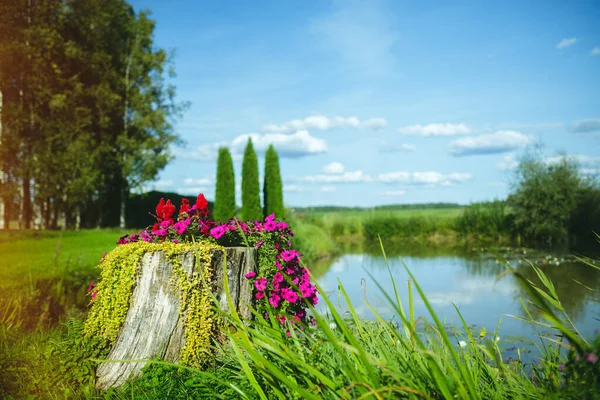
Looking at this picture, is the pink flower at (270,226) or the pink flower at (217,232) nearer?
the pink flower at (217,232)

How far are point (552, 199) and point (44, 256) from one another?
16.7m

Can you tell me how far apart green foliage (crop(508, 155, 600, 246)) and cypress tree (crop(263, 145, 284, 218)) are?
9.26 metres

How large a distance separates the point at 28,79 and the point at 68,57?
2.09 meters

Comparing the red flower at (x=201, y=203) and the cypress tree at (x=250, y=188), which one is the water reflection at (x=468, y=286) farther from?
the cypress tree at (x=250, y=188)

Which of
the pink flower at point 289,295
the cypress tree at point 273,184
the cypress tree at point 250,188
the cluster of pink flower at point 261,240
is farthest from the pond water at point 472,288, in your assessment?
the cypress tree at point 250,188

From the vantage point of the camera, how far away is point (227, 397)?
254cm

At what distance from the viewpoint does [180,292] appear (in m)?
3.22

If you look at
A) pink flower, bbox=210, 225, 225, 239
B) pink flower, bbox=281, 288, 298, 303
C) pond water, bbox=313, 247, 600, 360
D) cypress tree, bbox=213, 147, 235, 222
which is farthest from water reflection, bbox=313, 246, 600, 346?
cypress tree, bbox=213, 147, 235, 222

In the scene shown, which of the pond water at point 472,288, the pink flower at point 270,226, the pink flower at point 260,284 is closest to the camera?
the pink flower at point 260,284

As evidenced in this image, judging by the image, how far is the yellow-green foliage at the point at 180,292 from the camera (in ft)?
10.5

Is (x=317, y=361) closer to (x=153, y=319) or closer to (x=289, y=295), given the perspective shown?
(x=153, y=319)

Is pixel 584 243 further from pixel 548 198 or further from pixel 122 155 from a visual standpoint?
pixel 122 155

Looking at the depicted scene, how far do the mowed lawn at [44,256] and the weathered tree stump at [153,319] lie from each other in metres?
2.62

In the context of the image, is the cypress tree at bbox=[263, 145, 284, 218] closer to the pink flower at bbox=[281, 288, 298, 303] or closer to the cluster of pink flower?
the cluster of pink flower
